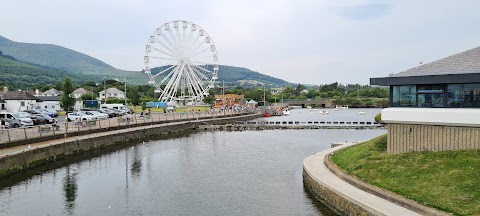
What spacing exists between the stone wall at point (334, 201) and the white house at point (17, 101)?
2690 inches

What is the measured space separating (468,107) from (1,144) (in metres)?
30.0

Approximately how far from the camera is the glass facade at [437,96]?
21.0 metres

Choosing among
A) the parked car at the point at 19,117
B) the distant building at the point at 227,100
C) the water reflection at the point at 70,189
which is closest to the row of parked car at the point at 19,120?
the parked car at the point at 19,117

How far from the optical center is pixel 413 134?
2261 centimetres

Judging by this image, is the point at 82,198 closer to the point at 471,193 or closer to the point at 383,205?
the point at 383,205

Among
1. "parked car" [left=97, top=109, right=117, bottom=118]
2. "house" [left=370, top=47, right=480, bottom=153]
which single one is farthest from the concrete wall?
"parked car" [left=97, top=109, right=117, bottom=118]

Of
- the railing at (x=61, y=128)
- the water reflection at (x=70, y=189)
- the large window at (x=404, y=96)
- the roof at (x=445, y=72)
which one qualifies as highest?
the roof at (x=445, y=72)

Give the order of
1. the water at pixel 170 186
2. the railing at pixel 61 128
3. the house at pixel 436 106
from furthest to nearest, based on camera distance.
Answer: the railing at pixel 61 128 → the water at pixel 170 186 → the house at pixel 436 106

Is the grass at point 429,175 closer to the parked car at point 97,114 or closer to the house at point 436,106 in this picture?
the house at point 436,106

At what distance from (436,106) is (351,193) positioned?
6665 millimetres

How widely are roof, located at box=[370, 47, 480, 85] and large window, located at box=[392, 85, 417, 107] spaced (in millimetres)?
378

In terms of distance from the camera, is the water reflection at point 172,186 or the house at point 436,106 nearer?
the house at point 436,106

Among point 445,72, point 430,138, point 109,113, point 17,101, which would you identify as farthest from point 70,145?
point 17,101

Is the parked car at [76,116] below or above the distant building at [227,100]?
below
